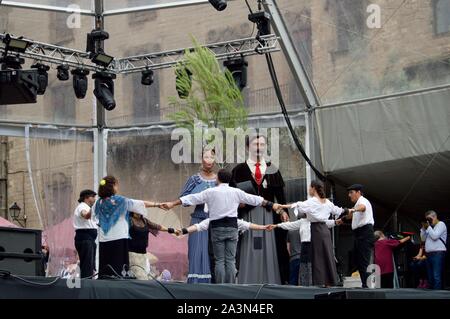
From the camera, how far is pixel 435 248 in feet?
37.0

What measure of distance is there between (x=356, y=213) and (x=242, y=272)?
1.33 m

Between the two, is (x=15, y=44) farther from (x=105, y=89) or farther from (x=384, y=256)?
(x=384, y=256)

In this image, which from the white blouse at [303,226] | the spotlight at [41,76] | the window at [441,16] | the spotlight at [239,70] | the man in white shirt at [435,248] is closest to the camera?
the white blouse at [303,226]

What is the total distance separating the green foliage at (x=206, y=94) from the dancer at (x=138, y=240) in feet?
10.9

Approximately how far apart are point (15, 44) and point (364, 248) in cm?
480

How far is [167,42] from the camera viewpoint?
534 inches

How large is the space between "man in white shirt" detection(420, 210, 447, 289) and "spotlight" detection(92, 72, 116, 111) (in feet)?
14.3

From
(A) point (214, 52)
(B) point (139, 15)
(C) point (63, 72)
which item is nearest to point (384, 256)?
(A) point (214, 52)

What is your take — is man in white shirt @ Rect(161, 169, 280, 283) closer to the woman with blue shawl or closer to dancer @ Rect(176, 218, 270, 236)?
dancer @ Rect(176, 218, 270, 236)

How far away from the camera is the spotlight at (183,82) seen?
12484 millimetres

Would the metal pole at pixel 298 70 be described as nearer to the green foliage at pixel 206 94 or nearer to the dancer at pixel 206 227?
the green foliage at pixel 206 94

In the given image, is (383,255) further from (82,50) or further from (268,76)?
(82,50)

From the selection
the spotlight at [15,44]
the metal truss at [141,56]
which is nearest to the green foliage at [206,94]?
the metal truss at [141,56]

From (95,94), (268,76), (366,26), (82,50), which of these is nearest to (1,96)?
(95,94)
